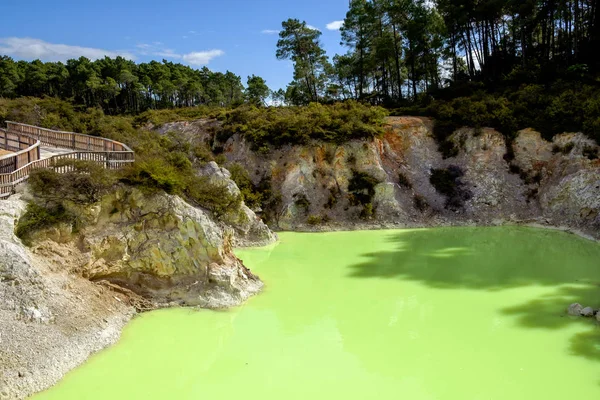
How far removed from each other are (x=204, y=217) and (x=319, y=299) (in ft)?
16.6

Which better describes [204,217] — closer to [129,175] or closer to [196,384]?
[129,175]

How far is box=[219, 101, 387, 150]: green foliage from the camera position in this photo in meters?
31.6

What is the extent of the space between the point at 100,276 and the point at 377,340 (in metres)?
9.00

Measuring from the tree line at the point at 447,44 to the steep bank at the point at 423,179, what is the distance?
8352 millimetres

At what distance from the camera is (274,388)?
9.98 meters

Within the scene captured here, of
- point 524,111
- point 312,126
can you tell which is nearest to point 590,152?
point 524,111

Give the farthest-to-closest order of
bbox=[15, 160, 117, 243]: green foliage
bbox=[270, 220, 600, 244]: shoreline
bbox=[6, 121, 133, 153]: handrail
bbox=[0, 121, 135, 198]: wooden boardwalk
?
bbox=[270, 220, 600, 244]: shoreline < bbox=[6, 121, 133, 153]: handrail < bbox=[0, 121, 135, 198]: wooden boardwalk < bbox=[15, 160, 117, 243]: green foliage

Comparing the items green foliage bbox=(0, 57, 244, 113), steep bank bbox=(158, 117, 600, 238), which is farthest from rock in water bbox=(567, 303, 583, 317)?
green foliage bbox=(0, 57, 244, 113)

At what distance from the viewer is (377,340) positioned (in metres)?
12.4

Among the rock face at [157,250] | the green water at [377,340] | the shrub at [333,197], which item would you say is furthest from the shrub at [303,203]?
the rock face at [157,250]

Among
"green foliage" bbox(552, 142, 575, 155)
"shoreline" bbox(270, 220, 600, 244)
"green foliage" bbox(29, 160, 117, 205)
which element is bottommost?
"shoreline" bbox(270, 220, 600, 244)

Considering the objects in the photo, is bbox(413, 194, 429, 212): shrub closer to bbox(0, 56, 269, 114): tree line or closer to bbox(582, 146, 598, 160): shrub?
bbox(582, 146, 598, 160): shrub

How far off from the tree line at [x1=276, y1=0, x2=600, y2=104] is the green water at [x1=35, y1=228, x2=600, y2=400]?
2413cm

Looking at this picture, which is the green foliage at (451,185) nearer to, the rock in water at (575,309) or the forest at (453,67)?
the forest at (453,67)
